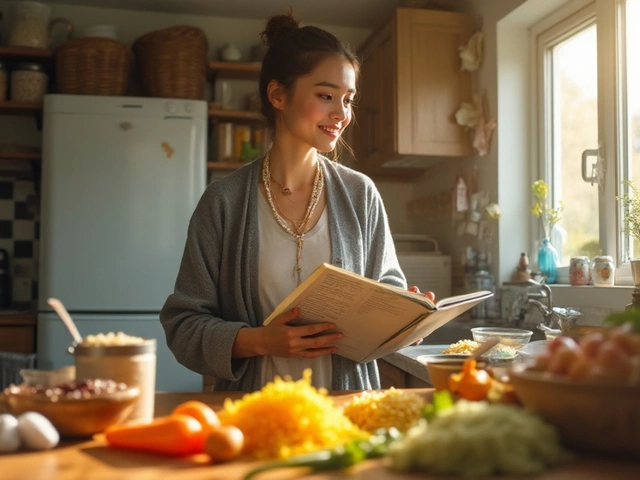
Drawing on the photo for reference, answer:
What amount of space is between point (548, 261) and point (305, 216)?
66.1 inches

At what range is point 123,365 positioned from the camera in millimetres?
969

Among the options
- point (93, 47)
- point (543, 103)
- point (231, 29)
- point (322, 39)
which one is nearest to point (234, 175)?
point (322, 39)

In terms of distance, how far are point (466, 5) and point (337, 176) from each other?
2309 mm

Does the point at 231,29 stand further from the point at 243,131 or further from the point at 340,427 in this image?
the point at 340,427

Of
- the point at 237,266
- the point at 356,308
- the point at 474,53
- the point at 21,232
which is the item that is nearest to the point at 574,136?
the point at 474,53

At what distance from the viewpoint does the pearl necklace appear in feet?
5.40

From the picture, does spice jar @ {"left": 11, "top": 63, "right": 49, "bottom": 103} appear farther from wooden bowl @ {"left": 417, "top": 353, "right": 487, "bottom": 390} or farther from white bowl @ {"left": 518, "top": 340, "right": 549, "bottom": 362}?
wooden bowl @ {"left": 417, "top": 353, "right": 487, "bottom": 390}

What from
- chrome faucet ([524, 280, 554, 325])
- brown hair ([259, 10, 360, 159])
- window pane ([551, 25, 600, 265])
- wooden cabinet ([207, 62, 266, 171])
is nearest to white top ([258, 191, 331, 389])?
brown hair ([259, 10, 360, 159])

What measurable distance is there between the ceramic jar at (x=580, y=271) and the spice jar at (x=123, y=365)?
215 cm

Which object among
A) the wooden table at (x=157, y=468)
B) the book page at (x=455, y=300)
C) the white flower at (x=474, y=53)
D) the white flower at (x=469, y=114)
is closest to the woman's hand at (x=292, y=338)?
the book page at (x=455, y=300)

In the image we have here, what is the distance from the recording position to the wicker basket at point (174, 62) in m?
3.73

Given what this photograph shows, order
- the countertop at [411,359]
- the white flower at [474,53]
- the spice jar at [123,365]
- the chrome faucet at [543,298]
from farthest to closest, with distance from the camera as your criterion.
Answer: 1. the white flower at [474,53]
2. the chrome faucet at [543,298]
3. the countertop at [411,359]
4. the spice jar at [123,365]

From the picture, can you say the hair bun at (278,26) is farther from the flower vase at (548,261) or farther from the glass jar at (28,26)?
the glass jar at (28,26)

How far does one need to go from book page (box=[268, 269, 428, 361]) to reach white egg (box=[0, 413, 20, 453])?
0.50 metres
